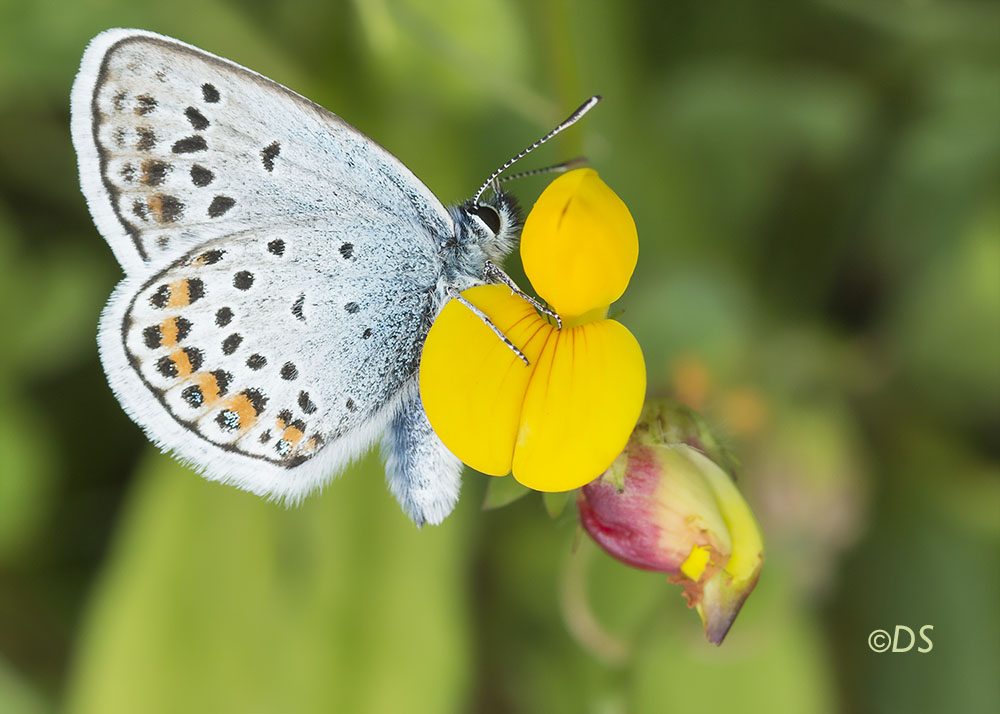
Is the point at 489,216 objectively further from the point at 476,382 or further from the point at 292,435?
the point at 292,435

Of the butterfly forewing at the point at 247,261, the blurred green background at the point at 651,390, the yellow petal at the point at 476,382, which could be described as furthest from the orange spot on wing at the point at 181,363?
the blurred green background at the point at 651,390

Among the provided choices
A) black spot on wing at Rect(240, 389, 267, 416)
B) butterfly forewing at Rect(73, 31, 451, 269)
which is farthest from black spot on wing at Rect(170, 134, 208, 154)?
black spot on wing at Rect(240, 389, 267, 416)

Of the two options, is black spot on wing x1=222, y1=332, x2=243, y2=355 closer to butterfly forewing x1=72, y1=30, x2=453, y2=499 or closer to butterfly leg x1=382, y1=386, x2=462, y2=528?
butterfly forewing x1=72, y1=30, x2=453, y2=499

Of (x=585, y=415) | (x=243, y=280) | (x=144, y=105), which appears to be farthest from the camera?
(x=243, y=280)

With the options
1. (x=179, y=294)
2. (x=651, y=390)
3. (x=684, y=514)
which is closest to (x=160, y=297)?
(x=179, y=294)

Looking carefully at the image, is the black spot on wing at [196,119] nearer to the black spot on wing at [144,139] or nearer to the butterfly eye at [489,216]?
the black spot on wing at [144,139]
